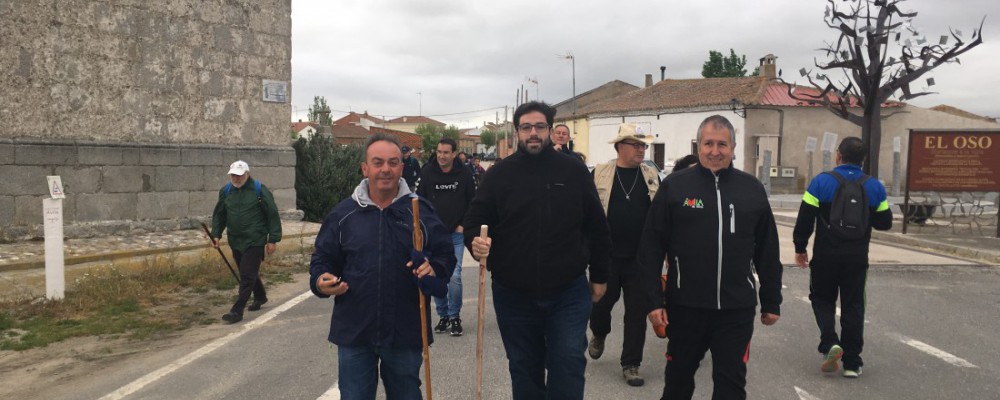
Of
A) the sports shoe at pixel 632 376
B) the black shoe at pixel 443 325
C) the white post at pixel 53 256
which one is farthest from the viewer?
the white post at pixel 53 256

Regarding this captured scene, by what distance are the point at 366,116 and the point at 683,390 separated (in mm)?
117826

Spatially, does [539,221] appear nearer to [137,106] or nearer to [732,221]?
[732,221]

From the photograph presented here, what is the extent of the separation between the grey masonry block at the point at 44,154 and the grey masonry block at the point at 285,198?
12.7 feet

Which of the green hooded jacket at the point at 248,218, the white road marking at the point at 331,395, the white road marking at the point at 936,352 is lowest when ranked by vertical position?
the white road marking at the point at 331,395

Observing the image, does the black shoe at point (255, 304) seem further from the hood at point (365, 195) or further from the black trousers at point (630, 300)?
the hood at point (365, 195)

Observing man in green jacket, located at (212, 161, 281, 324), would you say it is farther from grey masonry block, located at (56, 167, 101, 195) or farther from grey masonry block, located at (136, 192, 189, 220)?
grey masonry block, located at (136, 192, 189, 220)

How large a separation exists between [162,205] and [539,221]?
1007 centimetres

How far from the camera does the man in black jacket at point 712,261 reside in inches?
140

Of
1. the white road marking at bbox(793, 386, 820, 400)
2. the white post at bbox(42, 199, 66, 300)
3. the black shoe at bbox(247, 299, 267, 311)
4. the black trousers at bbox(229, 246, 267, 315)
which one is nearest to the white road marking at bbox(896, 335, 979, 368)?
the white road marking at bbox(793, 386, 820, 400)

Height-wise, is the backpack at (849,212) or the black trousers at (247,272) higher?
the backpack at (849,212)

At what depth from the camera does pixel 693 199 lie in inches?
143

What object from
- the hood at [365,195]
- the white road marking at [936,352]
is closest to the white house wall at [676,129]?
the white road marking at [936,352]

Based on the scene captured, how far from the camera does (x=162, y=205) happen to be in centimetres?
1185

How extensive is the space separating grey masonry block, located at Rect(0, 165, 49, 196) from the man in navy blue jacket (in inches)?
358
